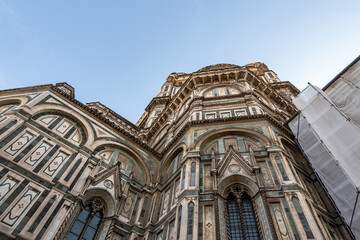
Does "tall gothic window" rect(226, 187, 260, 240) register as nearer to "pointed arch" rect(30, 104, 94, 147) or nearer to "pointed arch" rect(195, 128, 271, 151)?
"pointed arch" rect(195, 128, 271, 151)

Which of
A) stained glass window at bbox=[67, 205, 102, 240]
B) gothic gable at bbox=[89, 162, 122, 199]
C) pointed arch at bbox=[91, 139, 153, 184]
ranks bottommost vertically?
stained glass window at bbox=[67, 205, 102, 240]

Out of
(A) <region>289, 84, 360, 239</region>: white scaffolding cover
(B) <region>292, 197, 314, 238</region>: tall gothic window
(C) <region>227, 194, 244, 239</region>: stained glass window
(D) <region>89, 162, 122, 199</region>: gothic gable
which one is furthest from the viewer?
(D) <region>89, 162, 122, 199</region>: gothic gable

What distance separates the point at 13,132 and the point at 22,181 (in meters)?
2.86

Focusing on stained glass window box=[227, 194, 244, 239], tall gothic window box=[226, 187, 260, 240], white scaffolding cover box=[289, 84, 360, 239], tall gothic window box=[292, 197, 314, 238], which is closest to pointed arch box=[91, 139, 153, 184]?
stained glass window box=[227, 194, 244, 239]

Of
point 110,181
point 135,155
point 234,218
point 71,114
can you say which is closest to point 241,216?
point 234,218

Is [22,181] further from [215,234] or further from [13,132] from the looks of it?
[215,234]

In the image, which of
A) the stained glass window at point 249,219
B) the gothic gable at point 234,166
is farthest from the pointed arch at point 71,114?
the stained glass window at point 249,219

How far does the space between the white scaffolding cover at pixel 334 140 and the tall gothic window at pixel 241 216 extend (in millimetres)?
3974

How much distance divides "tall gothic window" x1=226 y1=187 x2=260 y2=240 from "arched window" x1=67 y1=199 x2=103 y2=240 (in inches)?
257

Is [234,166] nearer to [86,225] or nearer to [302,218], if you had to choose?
[302,218]

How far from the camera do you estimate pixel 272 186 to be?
34.9 ft

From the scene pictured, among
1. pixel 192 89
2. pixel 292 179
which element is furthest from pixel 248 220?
pixel 192 89

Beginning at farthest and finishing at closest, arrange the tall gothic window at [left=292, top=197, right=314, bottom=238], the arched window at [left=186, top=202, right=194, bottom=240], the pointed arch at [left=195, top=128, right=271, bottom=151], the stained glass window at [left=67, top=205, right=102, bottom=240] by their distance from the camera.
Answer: the pointed arch at [left=195, top=128, right=271, bottom=151], the stained glass window at [left=67, top=205, right=102, bottom=240], the arched window at [left=186, top=202, right=194, bottom=240], the tall gothic window at [left=292, top=197, right=314, bottom=238]

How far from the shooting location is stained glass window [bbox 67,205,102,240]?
11.0 meters
